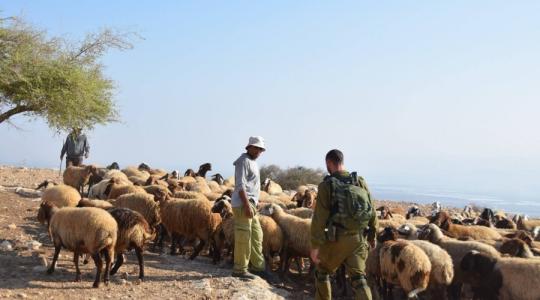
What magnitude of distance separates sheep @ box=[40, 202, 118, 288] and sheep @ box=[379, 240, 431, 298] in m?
4.14

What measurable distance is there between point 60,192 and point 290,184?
2065cm

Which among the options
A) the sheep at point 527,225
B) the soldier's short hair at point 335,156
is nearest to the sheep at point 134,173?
the sheep at point 527,225

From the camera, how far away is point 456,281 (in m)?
9.63

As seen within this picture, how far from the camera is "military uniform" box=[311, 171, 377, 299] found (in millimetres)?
6352

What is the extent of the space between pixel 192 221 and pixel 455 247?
4.84 metres

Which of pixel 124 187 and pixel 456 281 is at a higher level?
pixel 124 187

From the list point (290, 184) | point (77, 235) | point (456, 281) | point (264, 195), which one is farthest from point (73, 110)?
point (290, 184)

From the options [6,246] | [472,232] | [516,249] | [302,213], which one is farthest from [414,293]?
[6,246]

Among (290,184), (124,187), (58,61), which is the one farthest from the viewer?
(290,184)

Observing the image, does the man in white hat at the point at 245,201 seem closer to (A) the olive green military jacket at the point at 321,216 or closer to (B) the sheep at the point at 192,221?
(B) the sheep at the point at 192,221

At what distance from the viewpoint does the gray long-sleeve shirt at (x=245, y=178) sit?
8.79 m

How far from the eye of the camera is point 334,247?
641cm

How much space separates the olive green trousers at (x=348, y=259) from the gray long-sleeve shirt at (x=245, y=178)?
250 centimetres

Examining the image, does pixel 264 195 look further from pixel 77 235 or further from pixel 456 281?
pixel 77 235
